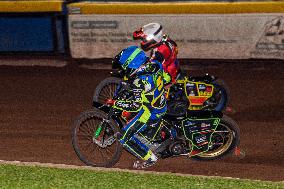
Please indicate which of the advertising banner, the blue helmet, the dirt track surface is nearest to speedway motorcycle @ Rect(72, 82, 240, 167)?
the dirt track surface

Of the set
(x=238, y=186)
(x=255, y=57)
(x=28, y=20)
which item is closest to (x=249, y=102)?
(x=255, y=57)

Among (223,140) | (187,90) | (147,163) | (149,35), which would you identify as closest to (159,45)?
(149,35)

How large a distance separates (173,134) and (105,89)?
7.97 ft

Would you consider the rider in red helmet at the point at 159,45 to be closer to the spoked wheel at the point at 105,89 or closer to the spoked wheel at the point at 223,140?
the spoked wheel at the point at 105,89

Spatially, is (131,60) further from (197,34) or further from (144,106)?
(197,34)

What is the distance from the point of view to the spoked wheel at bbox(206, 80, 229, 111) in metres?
11.4

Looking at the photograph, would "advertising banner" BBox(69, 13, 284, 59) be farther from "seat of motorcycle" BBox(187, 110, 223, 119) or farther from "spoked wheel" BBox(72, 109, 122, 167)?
"spoked wheel" BBox(72, 109, 122, 167)

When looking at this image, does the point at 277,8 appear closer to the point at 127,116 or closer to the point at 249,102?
the point at 249,102

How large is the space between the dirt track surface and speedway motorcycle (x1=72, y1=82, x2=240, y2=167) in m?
0.29

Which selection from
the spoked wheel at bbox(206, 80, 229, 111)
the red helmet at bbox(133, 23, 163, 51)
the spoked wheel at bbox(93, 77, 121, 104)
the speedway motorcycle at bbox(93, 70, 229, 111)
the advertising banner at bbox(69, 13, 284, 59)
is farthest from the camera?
the advertising banner at bbox(69, 13, 284, 59)

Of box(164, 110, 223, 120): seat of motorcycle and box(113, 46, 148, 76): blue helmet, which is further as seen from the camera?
box(164, 110, 223, 120): seat of motorcycle

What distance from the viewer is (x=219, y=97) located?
11.5 m

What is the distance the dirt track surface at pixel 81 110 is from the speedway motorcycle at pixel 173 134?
11.3 inches

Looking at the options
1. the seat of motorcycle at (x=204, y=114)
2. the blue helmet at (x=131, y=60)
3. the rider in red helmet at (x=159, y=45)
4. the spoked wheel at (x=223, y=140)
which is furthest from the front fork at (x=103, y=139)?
the rider in red helmet at (x=159, y=45)
